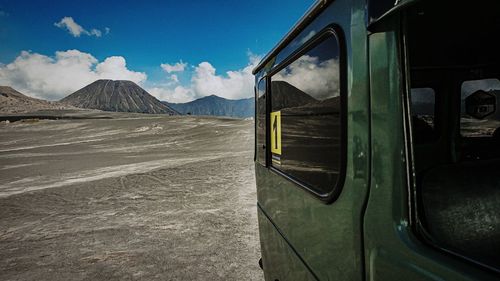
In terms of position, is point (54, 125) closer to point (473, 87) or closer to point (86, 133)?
point (86, 133)

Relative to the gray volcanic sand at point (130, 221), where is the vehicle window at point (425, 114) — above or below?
above

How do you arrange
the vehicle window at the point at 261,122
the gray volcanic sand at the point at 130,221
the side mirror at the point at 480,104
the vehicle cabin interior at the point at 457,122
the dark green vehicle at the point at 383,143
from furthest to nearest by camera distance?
the gray volcanic sand at the point at 130,221, the vehicle window at the point at 261,122, the side mirror at the point at 480,104, the vehicle cabin interior at the point at 457,122, the dark green vehicle at the point at 383,143

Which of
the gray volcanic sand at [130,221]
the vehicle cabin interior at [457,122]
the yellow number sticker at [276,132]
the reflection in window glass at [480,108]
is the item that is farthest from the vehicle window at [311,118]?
the gray volcanic sand at [130,221]

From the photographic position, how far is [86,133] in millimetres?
30266

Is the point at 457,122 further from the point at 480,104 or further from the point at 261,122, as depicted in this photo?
the point at 261,122

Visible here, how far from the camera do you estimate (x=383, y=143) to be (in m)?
1.24

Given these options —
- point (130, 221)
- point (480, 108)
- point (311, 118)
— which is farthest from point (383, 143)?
point (130, 221)

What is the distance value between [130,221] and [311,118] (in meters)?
5.74

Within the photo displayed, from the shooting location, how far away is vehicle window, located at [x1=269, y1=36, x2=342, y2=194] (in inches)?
64.3

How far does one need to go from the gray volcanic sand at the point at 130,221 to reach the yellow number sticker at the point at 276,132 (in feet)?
7.29

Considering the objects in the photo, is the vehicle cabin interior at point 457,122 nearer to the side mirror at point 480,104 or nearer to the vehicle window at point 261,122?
the side mirror at point 480,104

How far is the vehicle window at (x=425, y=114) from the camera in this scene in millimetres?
2771

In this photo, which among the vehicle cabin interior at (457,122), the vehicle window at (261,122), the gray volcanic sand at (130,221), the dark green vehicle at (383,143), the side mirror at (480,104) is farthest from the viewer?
the gray volcanic sand at (130,221)

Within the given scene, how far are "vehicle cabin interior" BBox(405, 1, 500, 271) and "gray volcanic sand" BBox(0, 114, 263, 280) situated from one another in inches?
112
